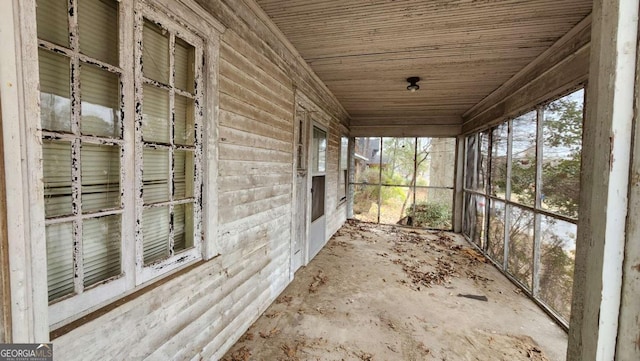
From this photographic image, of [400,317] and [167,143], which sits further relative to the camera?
[400,317]

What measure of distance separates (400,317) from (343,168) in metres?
4.52

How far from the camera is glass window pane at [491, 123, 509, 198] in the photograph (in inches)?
164

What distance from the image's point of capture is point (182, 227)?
178 centimetres

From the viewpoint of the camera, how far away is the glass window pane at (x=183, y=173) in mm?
1717

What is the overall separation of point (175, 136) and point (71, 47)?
0.64 m

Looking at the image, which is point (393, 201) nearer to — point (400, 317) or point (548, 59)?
point (548, 59)

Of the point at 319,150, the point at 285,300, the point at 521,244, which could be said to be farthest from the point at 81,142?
the point at 521,244

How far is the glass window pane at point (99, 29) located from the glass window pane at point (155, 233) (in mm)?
827

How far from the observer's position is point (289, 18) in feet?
8.11

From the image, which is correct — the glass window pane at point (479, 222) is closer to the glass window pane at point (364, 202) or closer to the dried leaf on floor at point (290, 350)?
the glass window pane at point (364, 202)

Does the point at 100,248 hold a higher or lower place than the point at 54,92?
lower

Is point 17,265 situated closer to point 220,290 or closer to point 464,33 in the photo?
point 220,290

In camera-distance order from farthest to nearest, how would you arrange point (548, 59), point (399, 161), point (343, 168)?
point (399, 161), point (343, 168), point (548, 59)

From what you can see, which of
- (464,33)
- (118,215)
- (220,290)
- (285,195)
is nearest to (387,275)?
(285,195)
